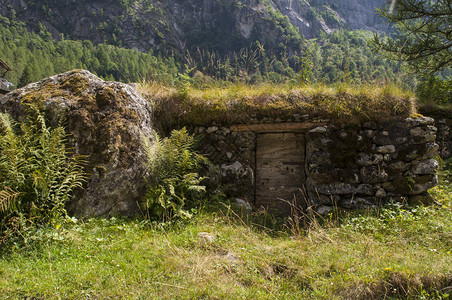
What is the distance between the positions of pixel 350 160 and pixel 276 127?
1.58m

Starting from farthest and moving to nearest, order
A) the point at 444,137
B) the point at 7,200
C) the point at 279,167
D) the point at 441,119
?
the point at 444,137, the point at 441,119, the point at 279,167, the point at 7,200

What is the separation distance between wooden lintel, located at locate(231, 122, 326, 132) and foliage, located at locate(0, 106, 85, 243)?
9.85 ft

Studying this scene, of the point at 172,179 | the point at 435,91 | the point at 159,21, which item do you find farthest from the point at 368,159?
the point at 159,21

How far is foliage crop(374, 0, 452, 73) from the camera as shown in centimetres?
712

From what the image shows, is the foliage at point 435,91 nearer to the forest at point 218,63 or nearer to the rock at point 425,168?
the forest at point 218,63

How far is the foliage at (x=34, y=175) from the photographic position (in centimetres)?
344

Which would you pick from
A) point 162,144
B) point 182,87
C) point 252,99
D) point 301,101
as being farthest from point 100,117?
point 301,101

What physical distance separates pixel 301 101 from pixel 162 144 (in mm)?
2916

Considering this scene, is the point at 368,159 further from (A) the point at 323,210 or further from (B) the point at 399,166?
(A) the point at 323,210

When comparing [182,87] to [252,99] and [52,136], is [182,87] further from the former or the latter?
[52,136]

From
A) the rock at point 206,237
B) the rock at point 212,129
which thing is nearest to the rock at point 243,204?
the rock at point 206,237

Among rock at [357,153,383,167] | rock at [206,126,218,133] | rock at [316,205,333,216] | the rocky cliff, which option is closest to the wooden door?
rock at [316,205,333,216]

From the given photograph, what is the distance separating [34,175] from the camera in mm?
3541

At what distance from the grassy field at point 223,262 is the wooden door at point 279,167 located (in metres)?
1.35
